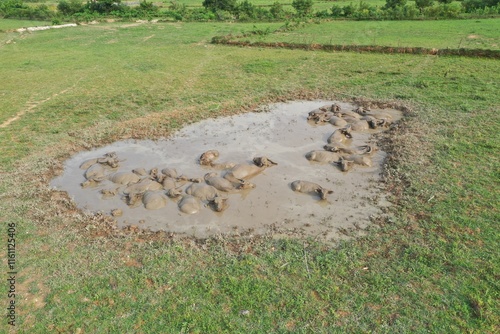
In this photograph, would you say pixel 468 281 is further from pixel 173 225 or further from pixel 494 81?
pixel 494 81

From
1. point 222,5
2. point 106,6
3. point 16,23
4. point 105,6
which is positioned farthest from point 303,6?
point 16,23

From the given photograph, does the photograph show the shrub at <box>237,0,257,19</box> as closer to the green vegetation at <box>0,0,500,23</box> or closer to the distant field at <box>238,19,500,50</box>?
the green vegetation at <box>0,0,500,23</box>

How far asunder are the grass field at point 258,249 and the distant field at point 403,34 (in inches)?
314

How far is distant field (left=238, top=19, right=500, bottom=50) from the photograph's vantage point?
23.9m

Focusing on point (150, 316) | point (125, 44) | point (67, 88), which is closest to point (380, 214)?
point (150, 316)

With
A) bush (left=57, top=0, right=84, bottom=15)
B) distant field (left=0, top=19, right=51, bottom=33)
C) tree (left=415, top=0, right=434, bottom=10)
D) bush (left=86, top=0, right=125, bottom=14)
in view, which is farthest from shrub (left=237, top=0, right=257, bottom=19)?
distant field (left=0, top=19, right=51, bottom=33)

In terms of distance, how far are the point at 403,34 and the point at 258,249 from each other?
79.9 feet

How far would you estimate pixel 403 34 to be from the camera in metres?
27.1

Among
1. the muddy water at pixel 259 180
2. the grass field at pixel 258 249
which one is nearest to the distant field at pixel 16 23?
the grass field at pixel 258 249

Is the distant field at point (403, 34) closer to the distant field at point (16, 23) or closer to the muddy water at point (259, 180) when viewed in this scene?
the muddy water at point (259, 180)

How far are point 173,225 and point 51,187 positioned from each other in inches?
153

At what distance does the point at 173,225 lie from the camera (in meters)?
8.75

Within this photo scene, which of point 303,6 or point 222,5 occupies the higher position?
point 222,5

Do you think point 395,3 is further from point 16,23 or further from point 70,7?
point 16,23
